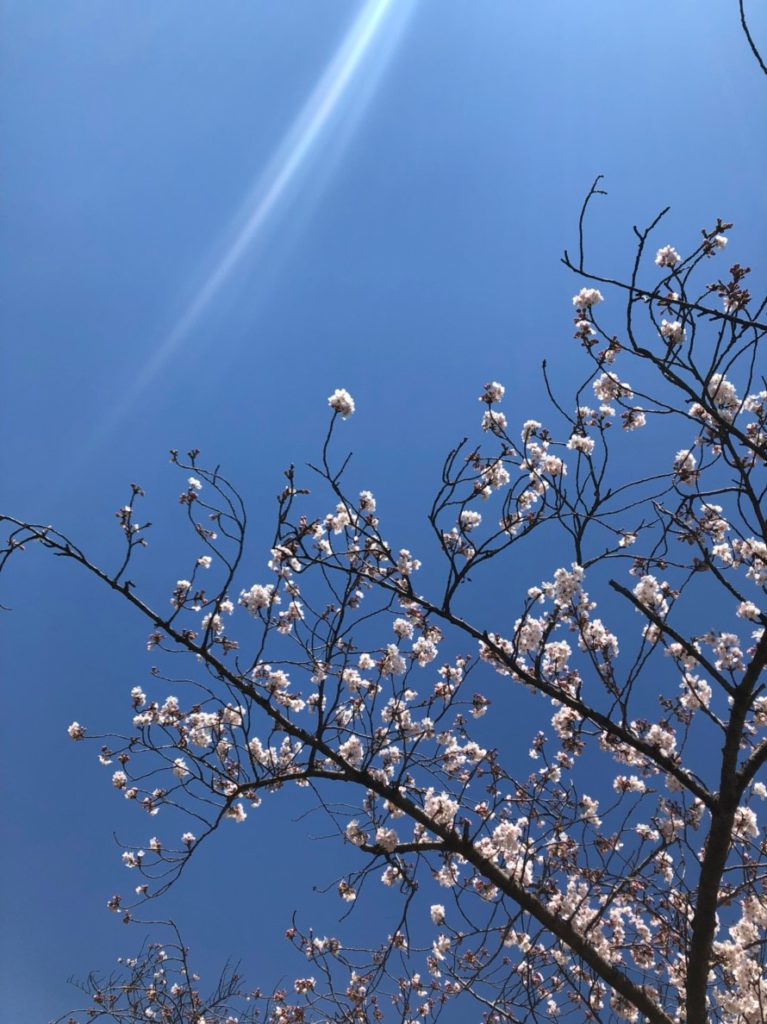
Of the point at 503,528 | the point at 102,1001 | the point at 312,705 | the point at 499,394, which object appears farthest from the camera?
the point at 102,1001

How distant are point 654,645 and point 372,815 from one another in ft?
8.77

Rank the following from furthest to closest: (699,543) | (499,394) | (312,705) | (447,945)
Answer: (447,945) → (312,705) → (499,394) → (699,543)

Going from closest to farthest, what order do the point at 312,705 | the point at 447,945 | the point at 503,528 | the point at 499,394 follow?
the point at 503,528, the point at 499,394, the point at 312,705, the point at 447,945

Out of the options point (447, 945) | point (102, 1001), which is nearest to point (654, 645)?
point (447, 945)

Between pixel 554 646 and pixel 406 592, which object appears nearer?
pixel 406 592

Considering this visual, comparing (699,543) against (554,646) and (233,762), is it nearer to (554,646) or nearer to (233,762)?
(554,646)

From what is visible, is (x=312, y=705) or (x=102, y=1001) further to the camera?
(x=102, y=1001)

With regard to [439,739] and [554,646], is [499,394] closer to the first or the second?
[554,646]

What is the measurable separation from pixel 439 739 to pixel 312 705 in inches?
52.5

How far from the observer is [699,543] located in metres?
4.43

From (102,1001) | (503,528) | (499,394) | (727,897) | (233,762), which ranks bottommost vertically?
(727,897)

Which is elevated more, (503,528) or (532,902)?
(503,528)

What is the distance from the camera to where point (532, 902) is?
465cm

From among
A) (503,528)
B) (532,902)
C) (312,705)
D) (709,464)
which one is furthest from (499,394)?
(532,902)
